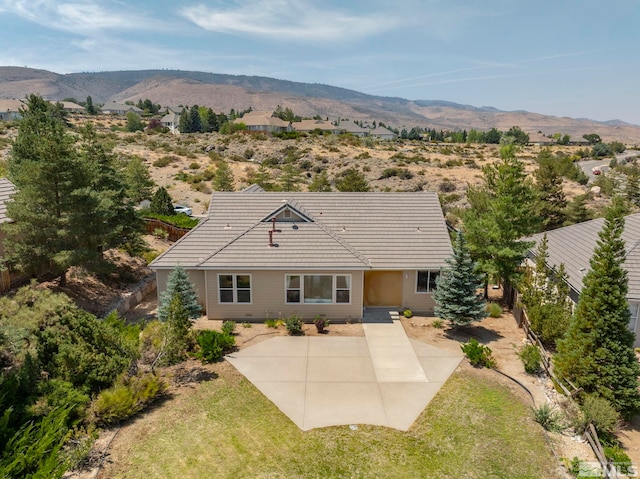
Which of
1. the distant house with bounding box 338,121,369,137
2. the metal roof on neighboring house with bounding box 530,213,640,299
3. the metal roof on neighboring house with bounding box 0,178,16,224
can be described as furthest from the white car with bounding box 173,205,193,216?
the distant house with bounding box 338,121,369,137

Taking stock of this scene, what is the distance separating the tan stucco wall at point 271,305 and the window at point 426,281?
295cm

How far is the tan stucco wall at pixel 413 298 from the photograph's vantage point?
19719 mm

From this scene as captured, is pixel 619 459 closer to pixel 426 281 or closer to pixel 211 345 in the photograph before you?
pixel 426 281

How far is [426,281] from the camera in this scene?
1977cm

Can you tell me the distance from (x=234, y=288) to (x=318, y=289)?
3.51 meters

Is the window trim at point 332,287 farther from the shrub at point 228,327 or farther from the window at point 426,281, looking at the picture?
the window at point 426,281

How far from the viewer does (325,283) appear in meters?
18.7

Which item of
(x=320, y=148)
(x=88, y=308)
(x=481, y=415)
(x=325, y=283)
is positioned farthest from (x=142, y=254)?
(x=320, y=148)

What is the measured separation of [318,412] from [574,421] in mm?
6870

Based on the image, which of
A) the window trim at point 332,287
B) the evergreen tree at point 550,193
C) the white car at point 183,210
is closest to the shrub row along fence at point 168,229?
the white car at point 183,210

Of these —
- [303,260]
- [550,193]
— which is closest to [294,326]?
[303,260]

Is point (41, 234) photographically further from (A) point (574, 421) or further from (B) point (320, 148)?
(B) point (320, 148)

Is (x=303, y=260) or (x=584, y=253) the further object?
(x=584, y=253)

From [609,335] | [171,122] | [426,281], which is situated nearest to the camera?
[609,335]
